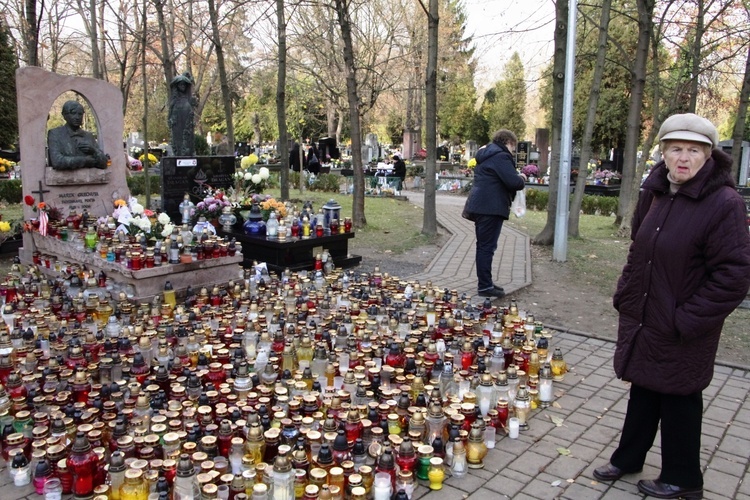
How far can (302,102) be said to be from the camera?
38875mm

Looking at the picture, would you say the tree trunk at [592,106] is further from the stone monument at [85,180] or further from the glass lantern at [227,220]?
the stone monument at [85,180]

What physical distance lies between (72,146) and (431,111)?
22.9 feet

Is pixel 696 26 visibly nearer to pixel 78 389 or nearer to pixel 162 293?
pixel 162 293

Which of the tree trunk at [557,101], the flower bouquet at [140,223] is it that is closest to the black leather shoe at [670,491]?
the flower bouquet at [140,223]

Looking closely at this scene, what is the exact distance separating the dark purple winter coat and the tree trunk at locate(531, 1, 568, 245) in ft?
26.2

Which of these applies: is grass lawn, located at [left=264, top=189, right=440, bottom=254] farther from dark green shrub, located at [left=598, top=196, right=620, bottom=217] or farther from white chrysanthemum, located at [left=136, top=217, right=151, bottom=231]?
dark green shrub, located at [left=598, top=196, right=620, bottom=217]

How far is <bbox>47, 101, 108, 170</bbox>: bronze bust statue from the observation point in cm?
848

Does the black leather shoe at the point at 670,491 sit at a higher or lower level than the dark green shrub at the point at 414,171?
lower

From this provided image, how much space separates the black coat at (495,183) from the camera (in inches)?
292

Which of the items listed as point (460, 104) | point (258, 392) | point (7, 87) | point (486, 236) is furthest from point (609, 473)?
point (460, 104)

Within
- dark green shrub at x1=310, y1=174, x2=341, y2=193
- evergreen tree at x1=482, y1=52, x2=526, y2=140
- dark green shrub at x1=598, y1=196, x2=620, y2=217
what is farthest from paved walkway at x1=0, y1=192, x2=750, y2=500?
evergreen tree at x1=482, y1=52, x2=526, y2=140

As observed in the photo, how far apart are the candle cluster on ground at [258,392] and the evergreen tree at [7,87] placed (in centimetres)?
1506

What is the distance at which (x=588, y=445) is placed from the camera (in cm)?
427

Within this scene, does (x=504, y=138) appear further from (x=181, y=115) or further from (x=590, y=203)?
(x=590, y=203)
